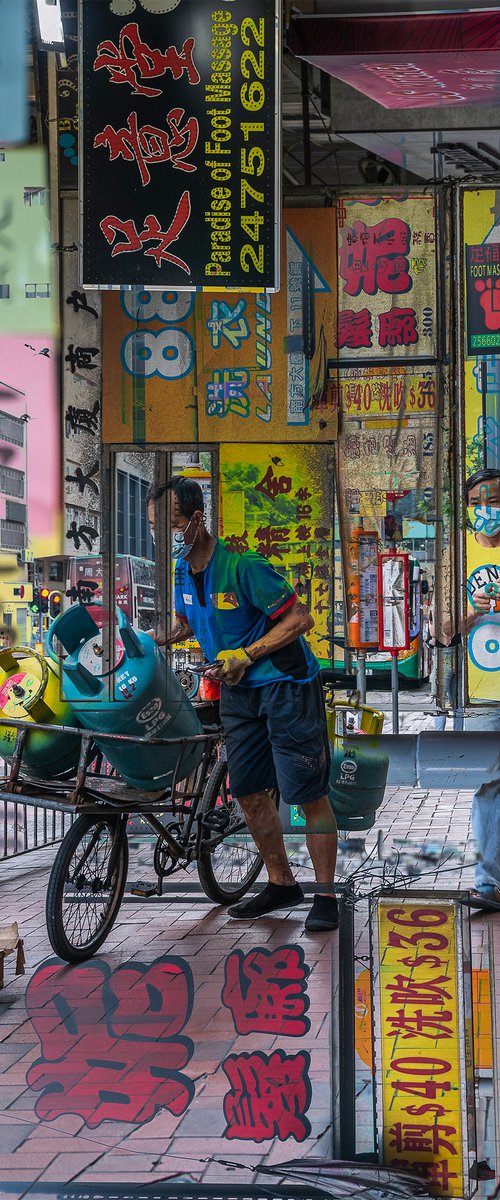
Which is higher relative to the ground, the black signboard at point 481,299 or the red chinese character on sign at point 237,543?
the black signboard at point 481,299

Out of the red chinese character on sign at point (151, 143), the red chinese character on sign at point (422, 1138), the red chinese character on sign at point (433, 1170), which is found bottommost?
the red chinese character on sign at point (433, 1170)

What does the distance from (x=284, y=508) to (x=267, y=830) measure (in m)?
1.34

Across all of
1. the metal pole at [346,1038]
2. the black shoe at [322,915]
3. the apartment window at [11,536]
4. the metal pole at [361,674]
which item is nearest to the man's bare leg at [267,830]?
the black shoe at [322,915]

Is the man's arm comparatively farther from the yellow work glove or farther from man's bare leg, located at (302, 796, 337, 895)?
man's bare leg, located at (302, 796, 337, 895)

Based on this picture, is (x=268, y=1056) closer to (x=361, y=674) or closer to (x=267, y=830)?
(x=267, y=830)

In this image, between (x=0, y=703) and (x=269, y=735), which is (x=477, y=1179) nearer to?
(x=269, y=735)

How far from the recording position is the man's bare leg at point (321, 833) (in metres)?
4.63

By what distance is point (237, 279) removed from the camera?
4.11 meters

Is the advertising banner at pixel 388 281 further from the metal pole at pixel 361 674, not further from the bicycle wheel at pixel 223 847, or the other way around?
the bicycle wheel at pixel 223 847

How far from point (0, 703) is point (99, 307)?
1.63 meters

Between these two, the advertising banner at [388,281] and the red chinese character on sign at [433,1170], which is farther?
the advertising banner at [388,281]

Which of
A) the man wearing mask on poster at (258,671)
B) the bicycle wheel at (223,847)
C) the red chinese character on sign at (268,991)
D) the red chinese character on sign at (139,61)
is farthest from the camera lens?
the bicycle wheel at (223,847)

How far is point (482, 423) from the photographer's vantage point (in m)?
4.29

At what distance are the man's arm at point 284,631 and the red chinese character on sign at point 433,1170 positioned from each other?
1878 mm
